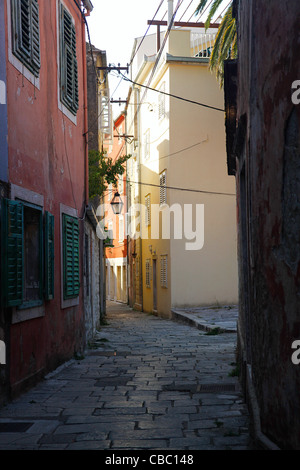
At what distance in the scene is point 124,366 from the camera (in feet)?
34.4

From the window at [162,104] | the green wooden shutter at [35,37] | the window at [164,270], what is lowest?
the window at [164,270]

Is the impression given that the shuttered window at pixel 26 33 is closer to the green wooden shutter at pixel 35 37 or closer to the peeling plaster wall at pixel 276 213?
the green wooden shutter at pixel 35 37

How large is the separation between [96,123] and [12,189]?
1365cm

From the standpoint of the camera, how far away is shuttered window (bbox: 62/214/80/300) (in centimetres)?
1064

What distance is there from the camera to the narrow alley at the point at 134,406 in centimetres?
536

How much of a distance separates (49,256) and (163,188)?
1666 cm

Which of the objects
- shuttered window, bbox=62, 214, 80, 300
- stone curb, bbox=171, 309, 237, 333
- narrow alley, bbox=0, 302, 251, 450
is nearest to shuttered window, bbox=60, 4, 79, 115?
shuttered window, bbox=62, 214, 80, 300

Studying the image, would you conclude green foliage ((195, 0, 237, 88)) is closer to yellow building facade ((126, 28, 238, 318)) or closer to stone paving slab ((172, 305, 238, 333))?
yellow building facade ((126, 28, 238, 318))

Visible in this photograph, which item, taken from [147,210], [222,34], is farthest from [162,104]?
[222,34]

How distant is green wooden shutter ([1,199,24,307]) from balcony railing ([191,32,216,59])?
19.0 m

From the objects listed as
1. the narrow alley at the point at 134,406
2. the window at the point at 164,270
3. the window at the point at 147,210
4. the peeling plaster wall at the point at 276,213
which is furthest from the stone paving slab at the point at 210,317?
the peeling plaster wall at the point at 276,213

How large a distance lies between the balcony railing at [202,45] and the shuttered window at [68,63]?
1382 centimetres
